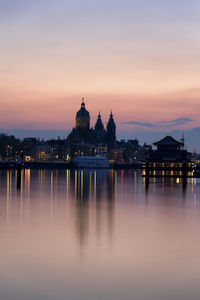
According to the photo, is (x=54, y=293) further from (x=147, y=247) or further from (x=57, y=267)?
(x=147, y=247)

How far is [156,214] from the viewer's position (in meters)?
49.4

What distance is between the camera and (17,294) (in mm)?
20750

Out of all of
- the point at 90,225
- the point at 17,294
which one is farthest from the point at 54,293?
the point at 90,225

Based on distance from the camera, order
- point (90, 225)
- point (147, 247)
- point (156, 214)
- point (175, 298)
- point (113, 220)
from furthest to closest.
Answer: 1. point (156, 214)
2. point (113, 220)
3. point (90, 225)
4. point (147, 247)
5. point (175, 298)

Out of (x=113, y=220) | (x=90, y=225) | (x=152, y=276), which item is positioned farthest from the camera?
(x=113, y=220)

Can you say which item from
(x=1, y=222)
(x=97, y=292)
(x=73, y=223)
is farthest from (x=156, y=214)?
(x=97, y=292)

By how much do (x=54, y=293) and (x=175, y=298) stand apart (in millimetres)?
4746

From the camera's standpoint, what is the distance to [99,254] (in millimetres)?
28516

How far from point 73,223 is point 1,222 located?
224 inches

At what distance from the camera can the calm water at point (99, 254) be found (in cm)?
2164

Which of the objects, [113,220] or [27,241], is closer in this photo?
[27,241]

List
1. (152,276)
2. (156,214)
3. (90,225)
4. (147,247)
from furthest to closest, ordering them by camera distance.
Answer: (156,214) < (90,225) < (147,247) < (152,276)

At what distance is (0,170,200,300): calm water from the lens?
2164 centimetres

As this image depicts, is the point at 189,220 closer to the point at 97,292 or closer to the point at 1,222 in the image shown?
the point at 1,222
